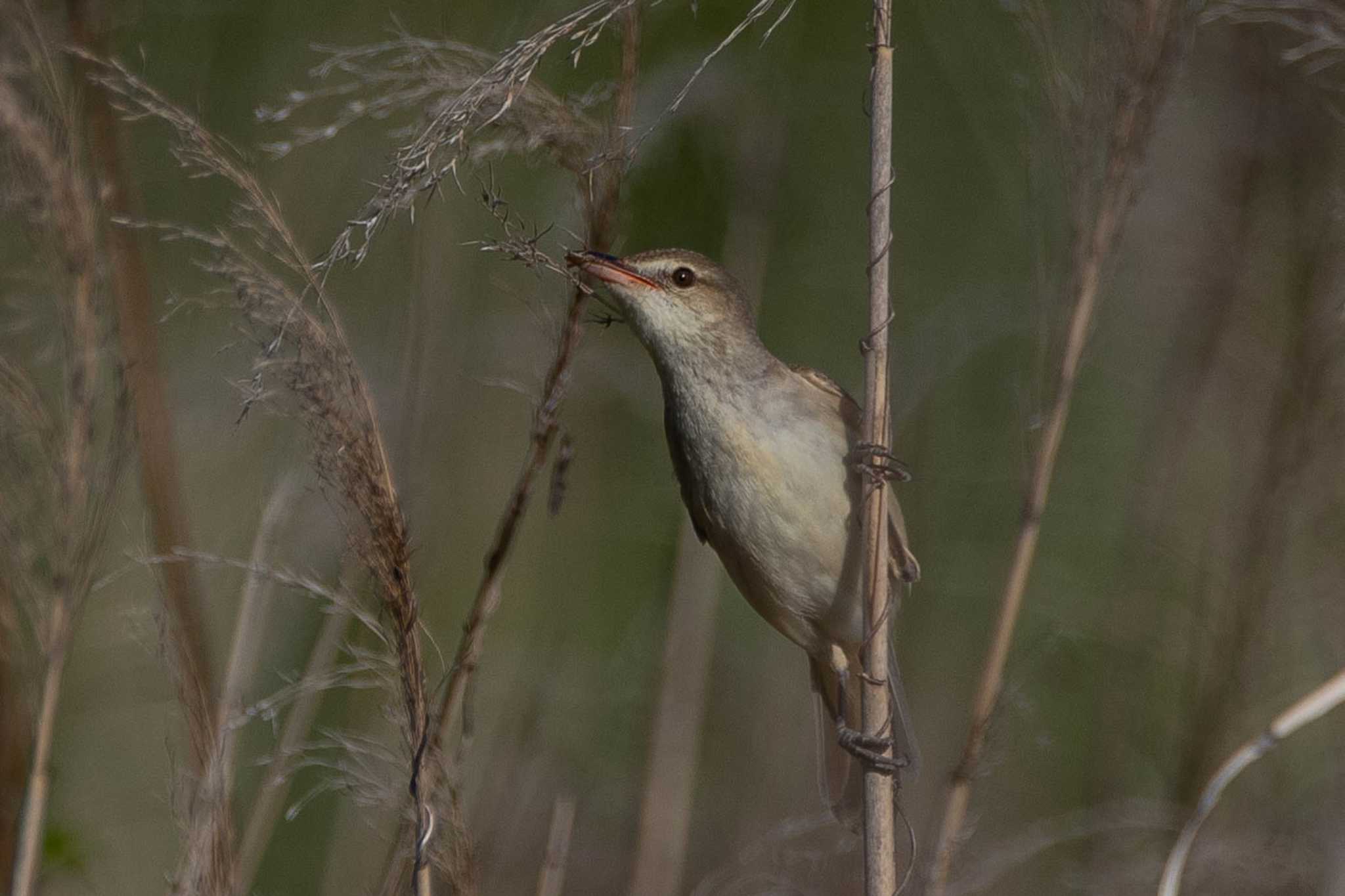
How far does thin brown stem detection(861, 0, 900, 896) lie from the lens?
1658mm

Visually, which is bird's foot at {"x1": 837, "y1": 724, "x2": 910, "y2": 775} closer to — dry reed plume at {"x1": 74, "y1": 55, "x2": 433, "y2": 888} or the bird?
the bird

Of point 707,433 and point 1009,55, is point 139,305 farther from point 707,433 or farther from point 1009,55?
point 1009,55

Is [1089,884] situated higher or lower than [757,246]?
lower

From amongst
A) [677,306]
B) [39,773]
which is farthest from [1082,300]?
[39,773]

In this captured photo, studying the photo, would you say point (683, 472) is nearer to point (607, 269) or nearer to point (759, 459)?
point (759, 459)

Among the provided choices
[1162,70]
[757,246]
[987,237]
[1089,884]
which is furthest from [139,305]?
[987,237]

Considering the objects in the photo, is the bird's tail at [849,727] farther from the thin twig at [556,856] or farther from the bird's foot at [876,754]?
the thin twig at [556,856]

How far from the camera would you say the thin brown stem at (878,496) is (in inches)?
65.3

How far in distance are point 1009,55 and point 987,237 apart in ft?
2.84

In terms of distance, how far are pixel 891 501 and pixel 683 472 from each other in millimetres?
364

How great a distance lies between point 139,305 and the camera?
2510 mm

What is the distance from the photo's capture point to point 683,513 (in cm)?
351

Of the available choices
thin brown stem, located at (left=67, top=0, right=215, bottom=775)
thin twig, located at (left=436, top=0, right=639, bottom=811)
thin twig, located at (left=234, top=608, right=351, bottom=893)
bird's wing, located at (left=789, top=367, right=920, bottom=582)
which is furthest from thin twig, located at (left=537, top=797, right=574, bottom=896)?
bird's wing, located at (left=789, top=367, right=920, bottom=582)

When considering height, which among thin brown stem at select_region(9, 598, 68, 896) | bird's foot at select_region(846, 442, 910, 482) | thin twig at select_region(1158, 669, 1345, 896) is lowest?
thin brown stem at select_region(9, 598, 68, 896)
